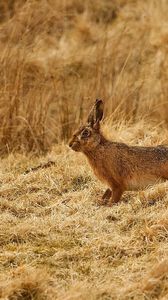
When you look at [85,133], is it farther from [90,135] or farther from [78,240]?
[78,240]

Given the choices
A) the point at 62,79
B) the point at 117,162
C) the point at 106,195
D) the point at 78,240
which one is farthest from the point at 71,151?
the point at 78,240

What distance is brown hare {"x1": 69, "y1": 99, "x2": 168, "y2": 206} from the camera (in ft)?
21.2

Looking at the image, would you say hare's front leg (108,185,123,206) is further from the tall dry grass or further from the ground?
the tall dry grass

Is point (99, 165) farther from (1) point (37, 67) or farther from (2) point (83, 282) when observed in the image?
(1) point (37, 67)

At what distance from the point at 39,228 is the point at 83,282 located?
100 centimetres

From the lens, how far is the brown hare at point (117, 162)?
21.2ft

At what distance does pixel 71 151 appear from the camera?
8.25 meters

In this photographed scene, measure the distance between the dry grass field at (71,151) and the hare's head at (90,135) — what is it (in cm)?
47

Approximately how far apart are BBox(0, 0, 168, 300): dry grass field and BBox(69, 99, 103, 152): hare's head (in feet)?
1.55

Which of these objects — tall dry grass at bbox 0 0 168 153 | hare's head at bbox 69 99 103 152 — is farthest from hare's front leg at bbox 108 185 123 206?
tall dry grass at bbox 0 0 168 153

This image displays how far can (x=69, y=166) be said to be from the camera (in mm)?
7629

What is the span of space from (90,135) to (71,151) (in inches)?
69.7

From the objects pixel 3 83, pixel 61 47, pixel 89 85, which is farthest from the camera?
pixel 61 47

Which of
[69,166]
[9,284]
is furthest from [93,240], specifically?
[69,166]
